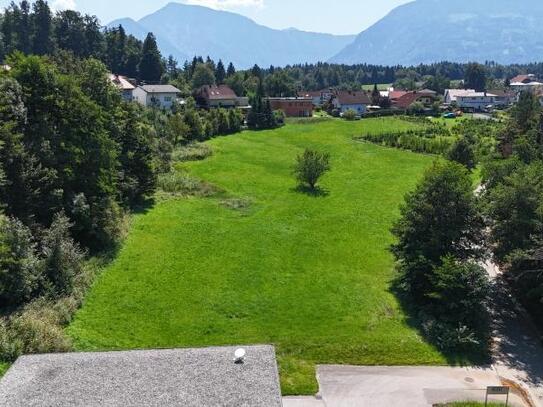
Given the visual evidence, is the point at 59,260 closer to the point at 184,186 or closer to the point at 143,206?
the point at 143,206

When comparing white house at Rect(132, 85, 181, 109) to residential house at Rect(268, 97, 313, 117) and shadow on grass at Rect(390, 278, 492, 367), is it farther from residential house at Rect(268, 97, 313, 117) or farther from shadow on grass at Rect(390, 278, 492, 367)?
shadow on grass at Rect(390, 278, 492, 367)

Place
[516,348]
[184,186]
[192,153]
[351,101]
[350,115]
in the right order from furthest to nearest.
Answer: [351,101]
[350,115]
[192,153]
[184,186]
[516,348]

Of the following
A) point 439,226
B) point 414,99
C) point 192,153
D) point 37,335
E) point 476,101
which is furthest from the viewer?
point 476,101

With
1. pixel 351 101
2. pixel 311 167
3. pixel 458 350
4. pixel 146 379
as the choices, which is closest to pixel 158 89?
pixel 351 101

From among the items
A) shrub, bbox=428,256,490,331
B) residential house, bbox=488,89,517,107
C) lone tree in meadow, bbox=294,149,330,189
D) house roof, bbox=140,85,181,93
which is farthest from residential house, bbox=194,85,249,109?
shrub, bbox=428,256,490,331

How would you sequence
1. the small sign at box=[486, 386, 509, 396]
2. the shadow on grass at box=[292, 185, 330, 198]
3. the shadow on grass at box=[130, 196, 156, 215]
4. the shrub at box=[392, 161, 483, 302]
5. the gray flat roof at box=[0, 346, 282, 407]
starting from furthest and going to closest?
1. the shadow on grass at box=[292, 185, 330, 198]
2. the shadow on grass at box=[130, 196, 156, 215]
3. the shrub at box=[392, 161, 483, 302]
4. the small sign at box=[486, 386, 509, 396]
5. the gray flat roof at box=[0, 346, 282, 407]

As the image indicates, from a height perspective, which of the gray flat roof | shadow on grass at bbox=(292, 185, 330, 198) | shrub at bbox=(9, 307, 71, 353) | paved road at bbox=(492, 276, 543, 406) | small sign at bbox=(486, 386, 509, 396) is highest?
the gray flat roof

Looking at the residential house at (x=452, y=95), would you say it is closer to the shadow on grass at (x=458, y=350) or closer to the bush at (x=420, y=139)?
the bush at (x=420, y=139)
